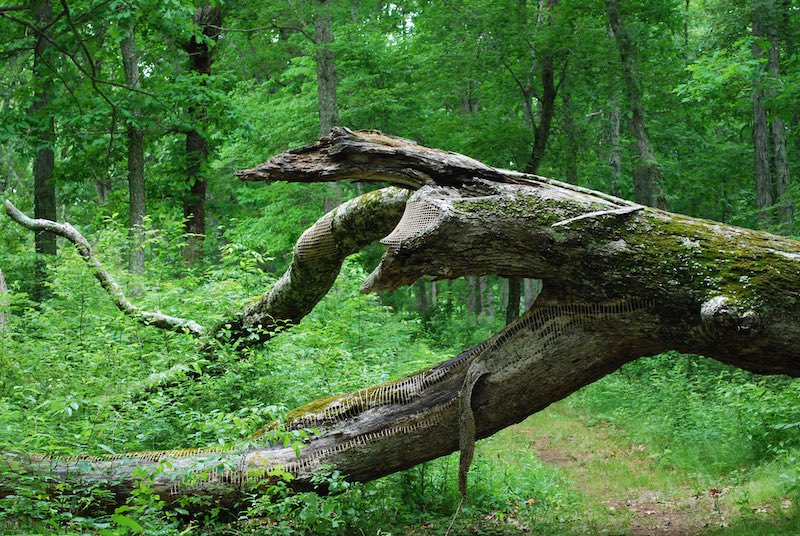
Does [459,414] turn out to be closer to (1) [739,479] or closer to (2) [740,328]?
(2) [740,328]

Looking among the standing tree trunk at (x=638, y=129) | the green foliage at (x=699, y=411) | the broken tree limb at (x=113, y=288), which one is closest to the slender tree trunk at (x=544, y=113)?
the standing tree trunk at (x=638, y=129)

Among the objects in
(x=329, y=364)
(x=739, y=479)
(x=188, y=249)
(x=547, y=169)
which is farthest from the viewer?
(x=547, y=169)

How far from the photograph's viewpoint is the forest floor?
5996mm

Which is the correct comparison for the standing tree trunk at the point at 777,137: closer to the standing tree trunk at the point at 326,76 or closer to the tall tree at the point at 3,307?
the standing tree trunk at the point at 326,76

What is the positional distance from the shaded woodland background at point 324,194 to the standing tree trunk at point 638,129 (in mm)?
70

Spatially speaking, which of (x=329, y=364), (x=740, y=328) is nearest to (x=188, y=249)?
(x=329, y=364)

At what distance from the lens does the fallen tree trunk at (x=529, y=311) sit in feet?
16.1

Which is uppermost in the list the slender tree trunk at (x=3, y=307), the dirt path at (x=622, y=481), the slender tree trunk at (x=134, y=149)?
the slender tree trunk at (x=134, y=149)

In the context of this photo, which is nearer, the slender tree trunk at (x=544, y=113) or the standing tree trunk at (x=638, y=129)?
the standing tree trunk at (x=638, y=129)

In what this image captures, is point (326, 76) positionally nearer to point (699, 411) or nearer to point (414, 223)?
point (699, 411)

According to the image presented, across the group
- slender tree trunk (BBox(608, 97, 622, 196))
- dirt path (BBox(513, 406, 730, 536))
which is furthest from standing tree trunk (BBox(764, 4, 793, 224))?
dirt path (BBox(513, 406, 730, 536))

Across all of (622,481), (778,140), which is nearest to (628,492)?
(622,481)

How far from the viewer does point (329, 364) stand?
27.5 feet

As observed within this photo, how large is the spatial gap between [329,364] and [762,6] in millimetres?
12788
